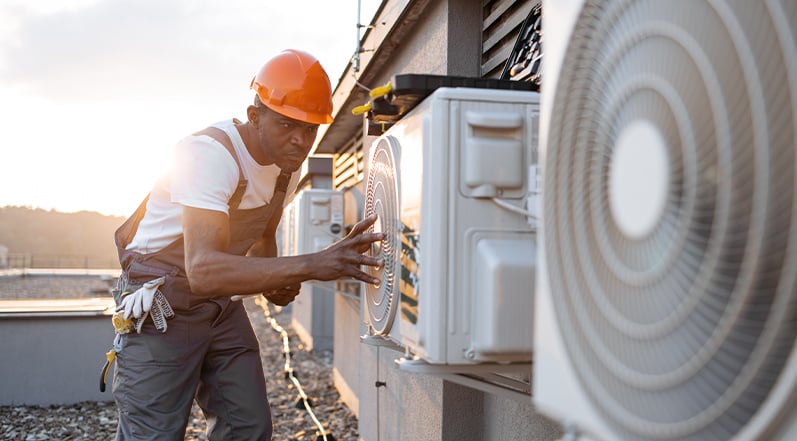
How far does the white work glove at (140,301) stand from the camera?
3.17 m

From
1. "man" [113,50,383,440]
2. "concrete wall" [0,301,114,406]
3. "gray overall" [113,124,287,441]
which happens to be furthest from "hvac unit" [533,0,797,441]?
"concrete wall" [0,301,114,406]

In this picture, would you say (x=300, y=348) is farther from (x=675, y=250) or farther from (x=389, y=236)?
(x=675, y=250)

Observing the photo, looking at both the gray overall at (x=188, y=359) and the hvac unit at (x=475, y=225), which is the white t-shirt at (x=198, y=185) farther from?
the hvac unit at (x=475, y=225)

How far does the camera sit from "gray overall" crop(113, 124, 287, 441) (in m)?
3.21

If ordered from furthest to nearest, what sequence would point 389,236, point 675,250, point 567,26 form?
point 389,236 → point 567,26 → point 675,250

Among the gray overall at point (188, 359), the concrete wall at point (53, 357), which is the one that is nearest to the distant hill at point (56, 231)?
the concrete wall at point (53, 357)

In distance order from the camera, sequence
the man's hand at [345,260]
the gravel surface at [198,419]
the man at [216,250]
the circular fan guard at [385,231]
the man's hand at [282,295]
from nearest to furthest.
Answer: the circular fan guard at [385,231], the man's hand at [345,260], the man at [216,250], the man's hand at [282,295], the gravel surface at [198,419]

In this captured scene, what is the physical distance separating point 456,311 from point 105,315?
23.3 feet

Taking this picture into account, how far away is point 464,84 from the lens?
6.81ft

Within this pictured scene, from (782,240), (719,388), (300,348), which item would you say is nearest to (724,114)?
(782,240)

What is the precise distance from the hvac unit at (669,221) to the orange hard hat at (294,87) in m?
2.01

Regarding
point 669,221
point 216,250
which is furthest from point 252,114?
point 669,221

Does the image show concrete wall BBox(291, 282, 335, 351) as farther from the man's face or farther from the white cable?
the white cable

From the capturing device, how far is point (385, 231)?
2.50 meters
